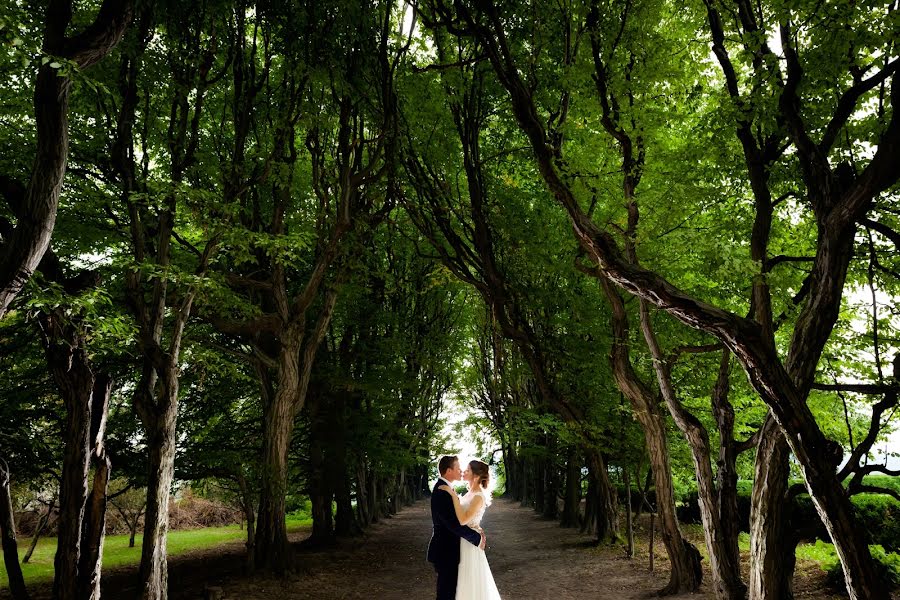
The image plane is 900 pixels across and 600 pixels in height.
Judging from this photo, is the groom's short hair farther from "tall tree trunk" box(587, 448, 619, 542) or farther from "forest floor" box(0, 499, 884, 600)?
"tall tree trunk" box(587, 448, 619, 542)

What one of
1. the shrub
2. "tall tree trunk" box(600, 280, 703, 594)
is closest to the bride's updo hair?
"tall tree trunk" box(600, 280, 703, 594)

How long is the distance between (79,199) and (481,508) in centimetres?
872

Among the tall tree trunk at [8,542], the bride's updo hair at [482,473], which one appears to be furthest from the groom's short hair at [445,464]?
the tall tree trunk at [8,542]

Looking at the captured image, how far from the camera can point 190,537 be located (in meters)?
21.0

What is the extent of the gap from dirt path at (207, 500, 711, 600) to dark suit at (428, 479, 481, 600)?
13.4 feet

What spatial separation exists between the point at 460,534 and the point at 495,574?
273 inches

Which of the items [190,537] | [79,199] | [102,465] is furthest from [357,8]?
[190,537]

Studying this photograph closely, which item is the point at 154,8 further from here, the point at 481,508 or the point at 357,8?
the point at 481,508

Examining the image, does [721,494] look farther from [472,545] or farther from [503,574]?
[503,574]

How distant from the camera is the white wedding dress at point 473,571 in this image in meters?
6.38

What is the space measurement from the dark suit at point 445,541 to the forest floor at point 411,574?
13.3 feet

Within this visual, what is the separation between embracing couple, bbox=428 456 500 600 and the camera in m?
6.23

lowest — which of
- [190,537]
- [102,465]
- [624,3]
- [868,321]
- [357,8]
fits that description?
[190,537]

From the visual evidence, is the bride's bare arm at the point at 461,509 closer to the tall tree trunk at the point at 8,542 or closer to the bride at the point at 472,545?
the bride at the point at 472,545
